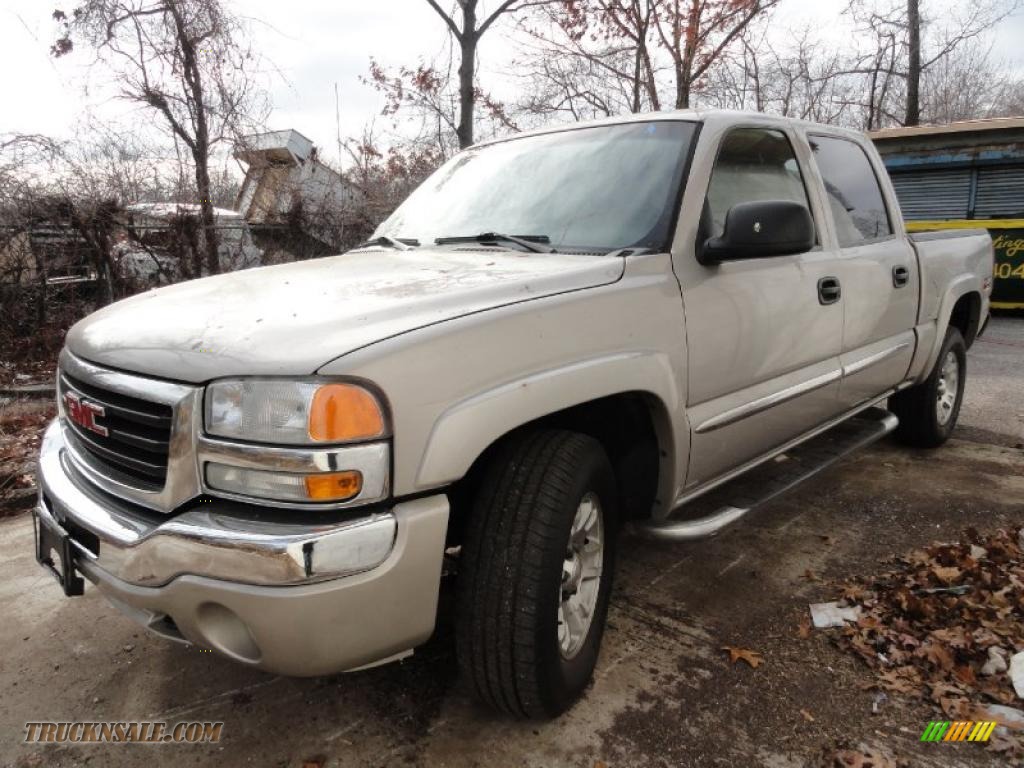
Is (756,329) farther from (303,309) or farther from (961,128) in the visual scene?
(961,128)

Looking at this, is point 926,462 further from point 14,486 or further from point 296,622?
point 14,486

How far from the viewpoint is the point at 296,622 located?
1.62 m

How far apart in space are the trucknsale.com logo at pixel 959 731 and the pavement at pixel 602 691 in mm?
27

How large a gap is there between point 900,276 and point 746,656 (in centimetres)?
232

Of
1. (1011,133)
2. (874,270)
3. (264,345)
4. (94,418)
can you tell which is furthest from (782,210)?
(1011,133)

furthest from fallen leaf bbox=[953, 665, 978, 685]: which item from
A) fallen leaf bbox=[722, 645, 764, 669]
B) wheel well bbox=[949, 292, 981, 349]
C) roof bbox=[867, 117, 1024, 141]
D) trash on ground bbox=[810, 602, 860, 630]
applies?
roof bbox=[867, 117, 1024, 141]

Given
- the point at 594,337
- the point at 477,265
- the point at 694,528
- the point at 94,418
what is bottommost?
the point at 694,528

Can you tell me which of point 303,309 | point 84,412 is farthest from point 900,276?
point 84,412

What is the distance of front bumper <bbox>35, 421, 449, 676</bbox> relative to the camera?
5.27ft

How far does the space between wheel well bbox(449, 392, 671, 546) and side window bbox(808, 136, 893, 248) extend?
161 cm

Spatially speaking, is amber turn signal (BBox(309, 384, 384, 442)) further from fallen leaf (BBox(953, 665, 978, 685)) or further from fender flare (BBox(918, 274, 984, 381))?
fender flare (BBox(918, 274, 984, 381))

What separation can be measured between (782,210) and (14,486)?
435 centimetres

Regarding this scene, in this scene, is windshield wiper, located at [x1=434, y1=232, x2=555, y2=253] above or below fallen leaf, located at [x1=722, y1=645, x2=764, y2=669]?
above

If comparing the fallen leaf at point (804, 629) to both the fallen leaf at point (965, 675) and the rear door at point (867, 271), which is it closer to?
the fallen leaf at point (965, 675)
